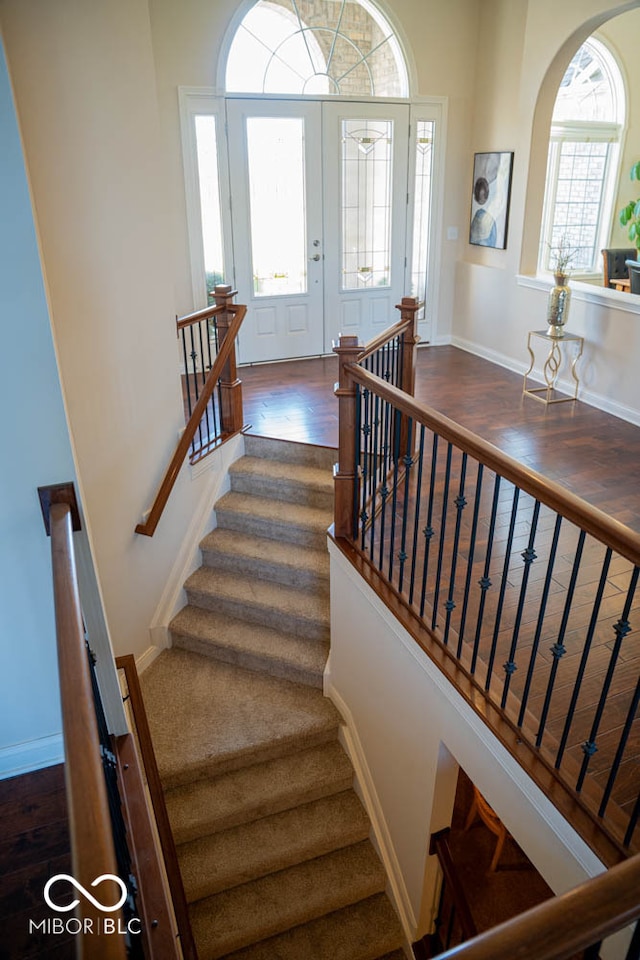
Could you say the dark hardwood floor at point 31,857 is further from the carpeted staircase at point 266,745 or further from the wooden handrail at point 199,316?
the wooden handrail at point 199,316

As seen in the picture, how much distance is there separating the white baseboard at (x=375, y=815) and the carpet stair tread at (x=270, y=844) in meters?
0.09

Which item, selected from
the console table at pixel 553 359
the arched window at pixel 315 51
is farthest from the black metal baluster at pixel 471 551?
the arched window at pixel 315 51

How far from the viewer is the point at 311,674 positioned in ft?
13.6

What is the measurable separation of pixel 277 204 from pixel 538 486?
203 inches

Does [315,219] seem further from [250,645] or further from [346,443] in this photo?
[250,645]

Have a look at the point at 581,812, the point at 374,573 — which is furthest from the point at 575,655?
the point at 374,573

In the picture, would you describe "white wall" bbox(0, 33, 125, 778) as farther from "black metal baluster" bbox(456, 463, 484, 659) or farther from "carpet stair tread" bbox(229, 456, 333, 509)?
"carpet stair tread" bbox(229, 456, 333, 509)

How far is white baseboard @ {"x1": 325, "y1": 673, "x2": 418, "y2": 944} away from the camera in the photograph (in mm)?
3516

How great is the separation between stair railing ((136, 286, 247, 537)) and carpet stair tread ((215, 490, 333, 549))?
18.0 inches

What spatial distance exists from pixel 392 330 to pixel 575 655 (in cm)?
211

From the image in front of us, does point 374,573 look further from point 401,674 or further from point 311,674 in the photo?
point 311,674

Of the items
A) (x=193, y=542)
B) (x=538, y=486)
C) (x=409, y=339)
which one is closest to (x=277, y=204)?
(x=409, y=339)

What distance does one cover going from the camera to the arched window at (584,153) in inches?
290

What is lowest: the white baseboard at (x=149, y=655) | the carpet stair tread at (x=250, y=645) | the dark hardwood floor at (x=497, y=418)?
the white baseboard at (x=149, y=655)
